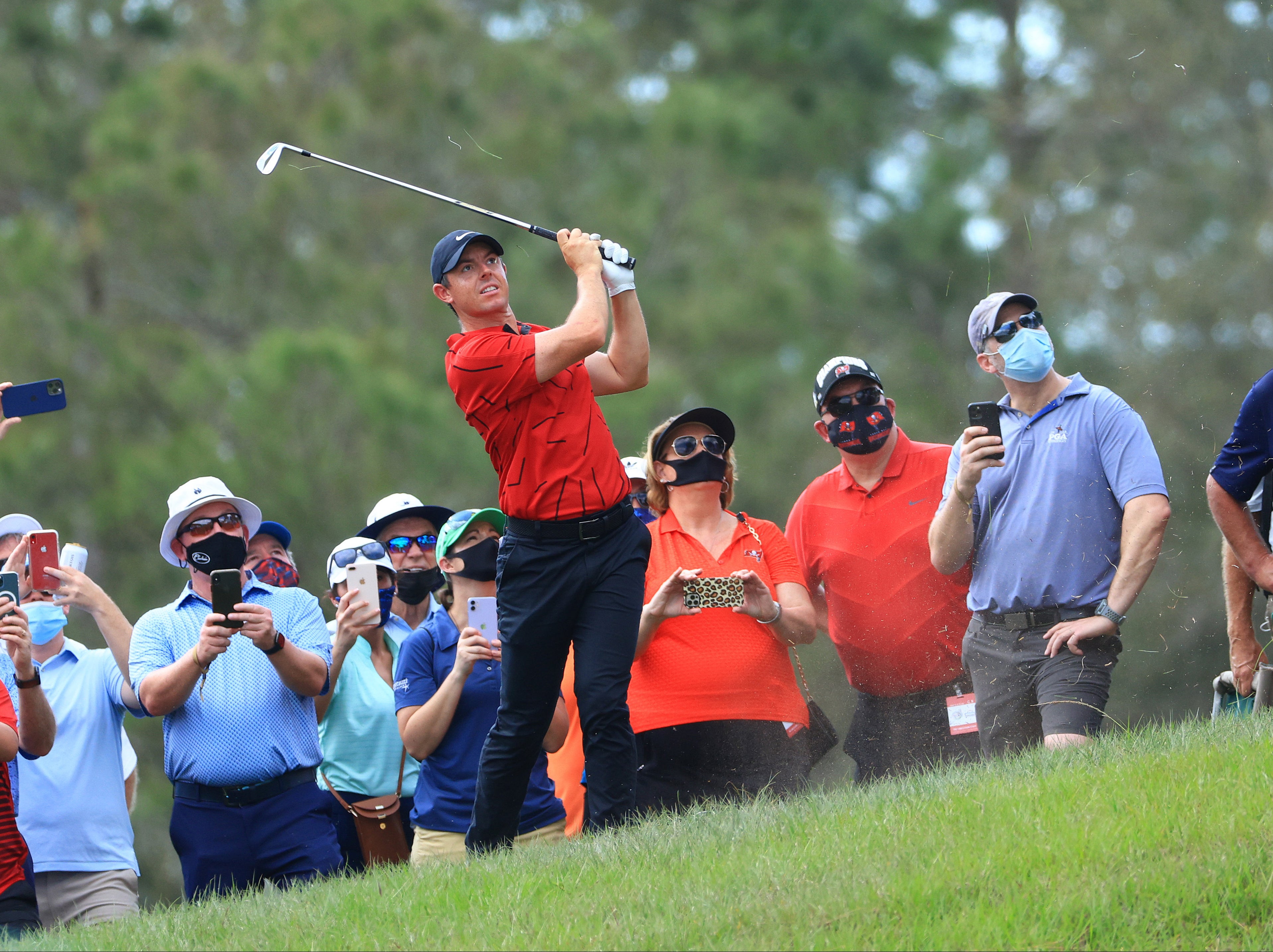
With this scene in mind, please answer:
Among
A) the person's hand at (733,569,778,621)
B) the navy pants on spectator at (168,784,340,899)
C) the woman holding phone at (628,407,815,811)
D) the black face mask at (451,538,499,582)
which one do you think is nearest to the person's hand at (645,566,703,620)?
the woman holding phone at (628,407,815,811)

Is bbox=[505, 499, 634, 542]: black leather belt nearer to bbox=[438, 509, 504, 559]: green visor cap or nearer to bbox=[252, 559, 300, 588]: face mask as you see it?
bbox=[438, 509, 504, 559]: green visor cap

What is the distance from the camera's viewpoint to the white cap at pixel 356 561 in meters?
8.45

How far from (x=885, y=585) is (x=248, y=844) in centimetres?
317

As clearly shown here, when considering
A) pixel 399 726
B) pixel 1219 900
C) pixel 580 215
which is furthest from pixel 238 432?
pixel 1219 900

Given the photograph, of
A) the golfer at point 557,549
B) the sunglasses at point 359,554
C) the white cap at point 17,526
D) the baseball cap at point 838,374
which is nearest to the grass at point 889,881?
the golfer at point 557,549

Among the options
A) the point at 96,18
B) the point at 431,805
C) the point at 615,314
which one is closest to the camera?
the point at 615,314

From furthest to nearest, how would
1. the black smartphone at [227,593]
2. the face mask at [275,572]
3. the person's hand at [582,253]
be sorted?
the face mask at [275,572] < the black smartphone at [227,593] < the person's hand at [582,253]

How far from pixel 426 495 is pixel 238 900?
1003 cm

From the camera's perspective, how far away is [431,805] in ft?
23.8

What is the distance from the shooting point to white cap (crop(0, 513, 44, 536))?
8273 mm

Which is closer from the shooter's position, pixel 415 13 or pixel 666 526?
pixel 666 526

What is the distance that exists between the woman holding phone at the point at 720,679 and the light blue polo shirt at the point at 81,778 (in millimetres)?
2455

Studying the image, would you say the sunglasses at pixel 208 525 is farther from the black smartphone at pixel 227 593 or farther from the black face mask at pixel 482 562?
the black face mask at pixel 482 562

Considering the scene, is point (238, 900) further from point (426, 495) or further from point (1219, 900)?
point (426, 495)
